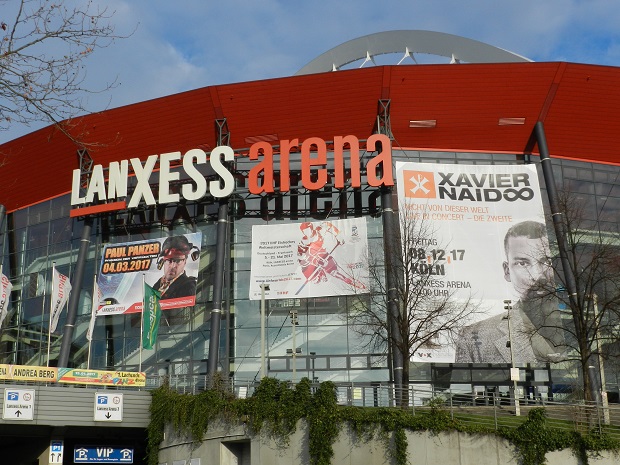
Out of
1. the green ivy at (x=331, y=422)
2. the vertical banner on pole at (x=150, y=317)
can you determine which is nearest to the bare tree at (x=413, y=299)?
the green ivy at (x=331, y=422)

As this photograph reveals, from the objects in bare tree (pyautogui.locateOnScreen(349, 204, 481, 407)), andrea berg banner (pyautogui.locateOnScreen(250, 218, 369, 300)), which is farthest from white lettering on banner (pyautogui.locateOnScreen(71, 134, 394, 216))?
bare tree (pyautogui.locateOnScreen(349, 204, 481, 407))

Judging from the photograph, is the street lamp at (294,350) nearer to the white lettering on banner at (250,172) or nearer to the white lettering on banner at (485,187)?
the white lettering on banner at (250,172)

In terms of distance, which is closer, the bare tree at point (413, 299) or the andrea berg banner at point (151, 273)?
the bare tree at point (413, 299)

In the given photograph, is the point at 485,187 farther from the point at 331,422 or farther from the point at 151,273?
the point at 331,422

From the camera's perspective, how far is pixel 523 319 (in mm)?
44844

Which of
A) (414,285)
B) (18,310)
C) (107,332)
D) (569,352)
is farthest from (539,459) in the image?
(18,310)

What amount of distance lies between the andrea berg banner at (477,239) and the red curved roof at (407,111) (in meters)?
2.41

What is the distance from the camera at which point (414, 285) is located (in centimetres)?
4200

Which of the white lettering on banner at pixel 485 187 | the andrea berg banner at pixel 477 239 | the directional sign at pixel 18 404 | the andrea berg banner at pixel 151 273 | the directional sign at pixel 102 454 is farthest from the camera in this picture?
the white lettering on banner at pixel 485 187

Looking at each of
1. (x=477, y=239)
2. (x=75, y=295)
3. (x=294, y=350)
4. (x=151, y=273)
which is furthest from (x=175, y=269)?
(x=477, y=239)

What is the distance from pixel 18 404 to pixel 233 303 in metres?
14.6

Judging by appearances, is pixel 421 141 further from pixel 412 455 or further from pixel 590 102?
pixel 412 455

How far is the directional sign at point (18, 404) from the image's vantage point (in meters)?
35.3

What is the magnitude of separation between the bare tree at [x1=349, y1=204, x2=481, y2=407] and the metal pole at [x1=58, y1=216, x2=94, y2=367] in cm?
1596
